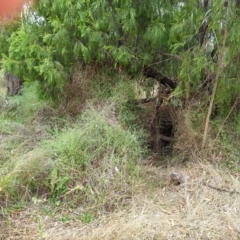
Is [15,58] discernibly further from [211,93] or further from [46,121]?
[211,93]

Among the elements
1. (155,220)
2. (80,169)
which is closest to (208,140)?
(155,220)

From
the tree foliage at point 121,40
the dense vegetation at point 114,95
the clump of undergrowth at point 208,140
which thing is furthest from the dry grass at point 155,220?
the tree foliage at point 121,40

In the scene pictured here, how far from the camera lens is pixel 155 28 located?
3.53 metres

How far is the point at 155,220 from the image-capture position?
2.51 meters

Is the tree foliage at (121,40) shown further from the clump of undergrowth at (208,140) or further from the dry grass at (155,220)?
the dry grass at (155,220)

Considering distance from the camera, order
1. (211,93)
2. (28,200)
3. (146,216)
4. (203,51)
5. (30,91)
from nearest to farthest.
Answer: (146,216) < (28,200) < (203,51) < (211,93) < (30,91)

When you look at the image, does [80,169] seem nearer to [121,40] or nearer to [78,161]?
[78,161]

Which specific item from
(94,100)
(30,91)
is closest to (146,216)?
(94,100)

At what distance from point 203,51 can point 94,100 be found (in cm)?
148

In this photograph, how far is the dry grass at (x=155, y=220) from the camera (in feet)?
7.79

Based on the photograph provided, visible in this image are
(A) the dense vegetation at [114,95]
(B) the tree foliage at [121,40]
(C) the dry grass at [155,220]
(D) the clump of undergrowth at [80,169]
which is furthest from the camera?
(B) the tree foliage at [121,40]

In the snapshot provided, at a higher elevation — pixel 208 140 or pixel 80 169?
pixel 80 169

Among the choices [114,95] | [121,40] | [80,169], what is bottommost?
[80,169]

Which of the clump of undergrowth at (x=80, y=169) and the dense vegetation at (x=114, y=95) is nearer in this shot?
the clump of undergrowth at (x=80, y=169)
